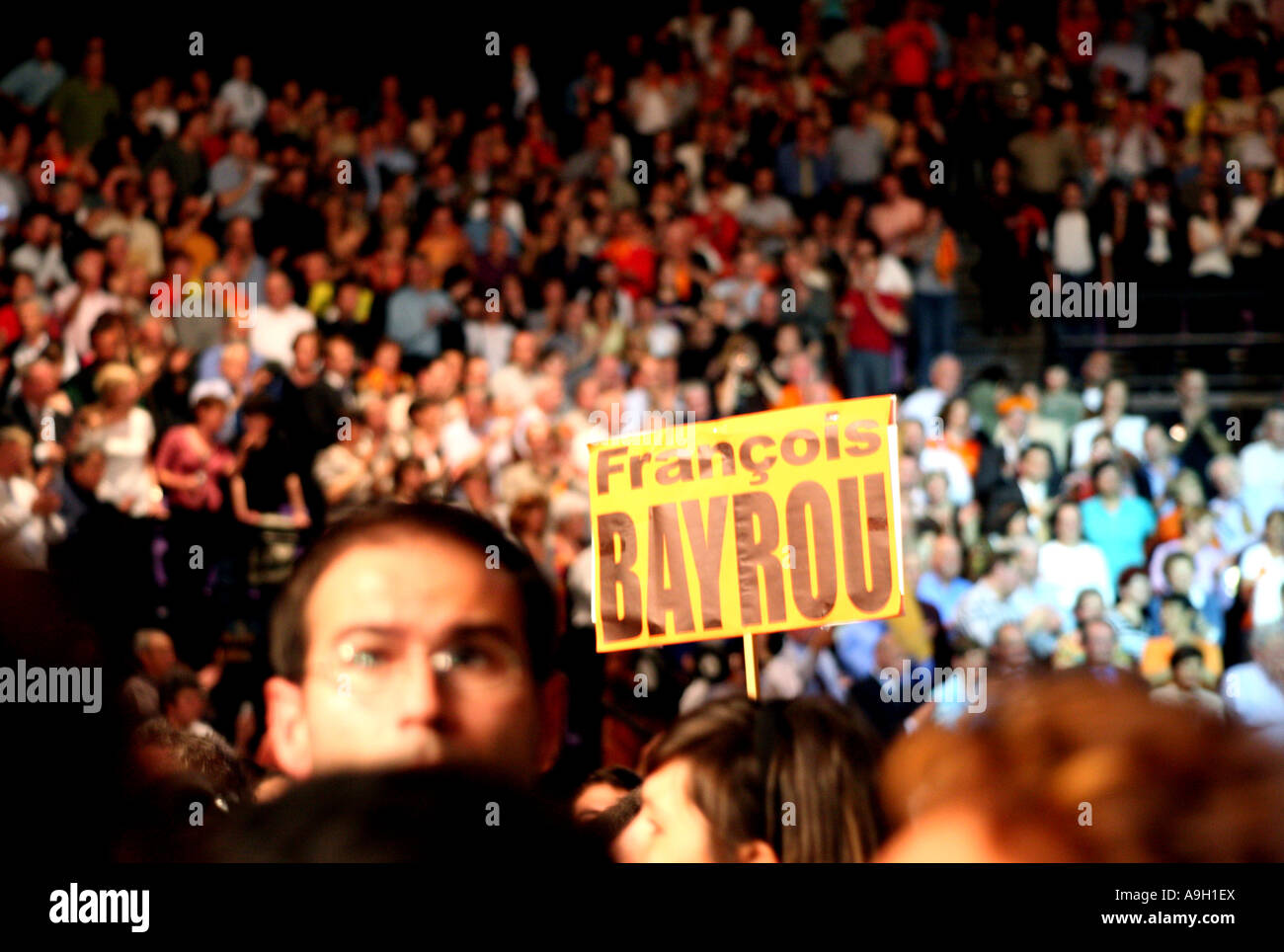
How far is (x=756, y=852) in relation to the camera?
104 inches

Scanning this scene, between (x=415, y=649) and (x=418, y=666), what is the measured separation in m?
0.02

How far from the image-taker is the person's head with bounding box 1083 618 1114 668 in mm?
8367

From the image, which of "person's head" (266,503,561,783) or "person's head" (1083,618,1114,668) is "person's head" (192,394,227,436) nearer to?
"person's head" (1083,618,1114,668)

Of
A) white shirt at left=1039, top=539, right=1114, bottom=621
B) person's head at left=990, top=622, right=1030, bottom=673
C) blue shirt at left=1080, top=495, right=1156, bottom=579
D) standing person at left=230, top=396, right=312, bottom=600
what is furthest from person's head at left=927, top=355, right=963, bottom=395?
standing person at left=230, top=396, right=312, bottom=600

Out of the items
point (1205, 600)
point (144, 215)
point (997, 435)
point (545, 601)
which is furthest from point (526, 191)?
point (545, 601)

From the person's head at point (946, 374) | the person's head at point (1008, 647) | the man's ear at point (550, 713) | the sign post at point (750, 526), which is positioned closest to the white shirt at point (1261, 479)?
the person's head at point (946, 374)

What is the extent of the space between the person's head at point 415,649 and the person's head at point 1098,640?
6395 millimetres

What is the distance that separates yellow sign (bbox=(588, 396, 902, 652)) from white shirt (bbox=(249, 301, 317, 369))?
5.52 m

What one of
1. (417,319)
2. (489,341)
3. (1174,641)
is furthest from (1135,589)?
(417,319)

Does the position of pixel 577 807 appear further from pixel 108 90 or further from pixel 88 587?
pixel 108 90

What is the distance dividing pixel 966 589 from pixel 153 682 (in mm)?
4230

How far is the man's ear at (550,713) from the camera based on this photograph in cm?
224

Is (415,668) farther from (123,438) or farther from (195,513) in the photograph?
(123,438)
